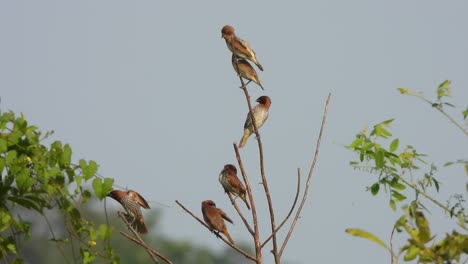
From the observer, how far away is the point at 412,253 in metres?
2.71

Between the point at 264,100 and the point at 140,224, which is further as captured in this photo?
the point at 264,100

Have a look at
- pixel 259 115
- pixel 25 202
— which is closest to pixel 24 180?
pixel 25 202

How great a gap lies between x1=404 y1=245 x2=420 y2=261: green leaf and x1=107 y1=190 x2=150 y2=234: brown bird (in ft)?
8.55

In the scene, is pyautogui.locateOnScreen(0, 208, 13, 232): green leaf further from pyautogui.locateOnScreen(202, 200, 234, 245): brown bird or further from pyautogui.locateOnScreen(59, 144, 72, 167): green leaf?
pyautogui.locateOnScreen(202, 200, 234, 245): brown bird

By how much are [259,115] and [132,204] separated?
2.71 metres

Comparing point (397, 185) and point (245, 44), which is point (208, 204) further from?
point (397, 185)

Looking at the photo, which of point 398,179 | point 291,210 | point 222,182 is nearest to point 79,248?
point 291,210

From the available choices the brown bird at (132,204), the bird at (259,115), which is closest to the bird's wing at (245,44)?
the bird at (259,115)

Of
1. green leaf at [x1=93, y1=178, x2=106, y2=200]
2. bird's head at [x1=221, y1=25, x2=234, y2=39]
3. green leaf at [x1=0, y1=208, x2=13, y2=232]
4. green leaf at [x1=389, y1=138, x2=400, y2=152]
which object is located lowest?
green leaf at [x1=0, y1=208, x2=13, y2=232]

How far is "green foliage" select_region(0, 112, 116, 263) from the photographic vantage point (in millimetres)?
4219

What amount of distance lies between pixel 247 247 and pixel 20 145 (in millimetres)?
57106

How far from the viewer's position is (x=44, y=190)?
14.3 ft

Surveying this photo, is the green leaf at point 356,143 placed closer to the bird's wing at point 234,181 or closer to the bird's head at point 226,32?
the bird's wing at point 234,181

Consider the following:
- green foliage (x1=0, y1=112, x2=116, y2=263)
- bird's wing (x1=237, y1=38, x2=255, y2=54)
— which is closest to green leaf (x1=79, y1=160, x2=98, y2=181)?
green foliage (x1=0, y1=112, x2=116, y2=263)
